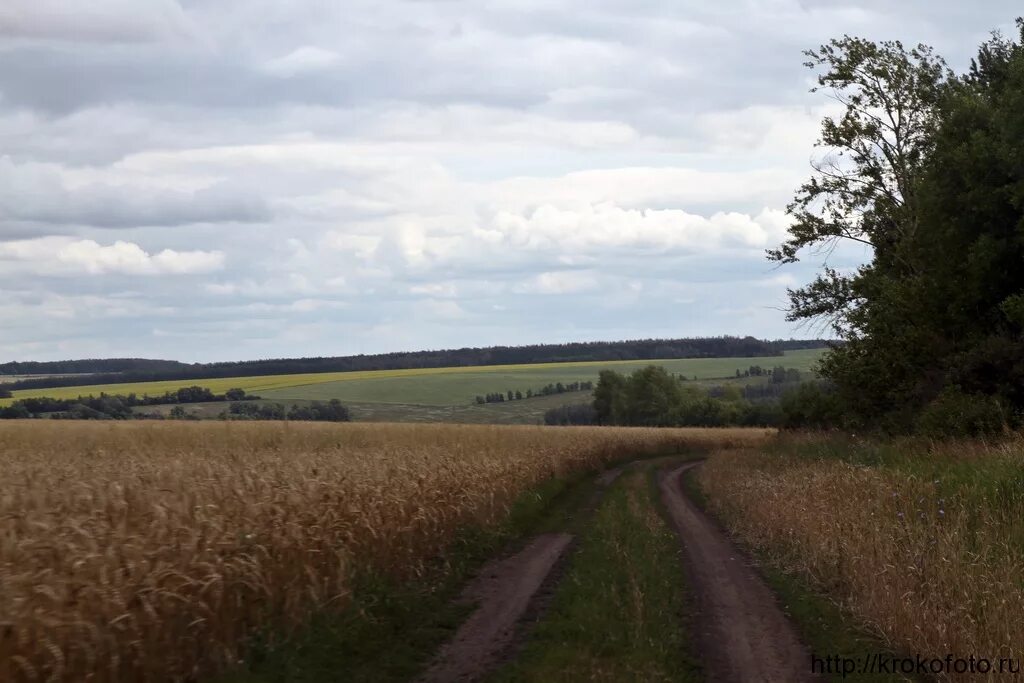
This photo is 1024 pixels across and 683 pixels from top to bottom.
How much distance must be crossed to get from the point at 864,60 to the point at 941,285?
1775 centimetres

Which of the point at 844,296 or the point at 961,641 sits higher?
the point at 844,296

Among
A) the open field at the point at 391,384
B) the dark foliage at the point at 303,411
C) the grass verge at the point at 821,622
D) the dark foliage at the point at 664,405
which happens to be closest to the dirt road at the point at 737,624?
the grass verge at the point at 821,622

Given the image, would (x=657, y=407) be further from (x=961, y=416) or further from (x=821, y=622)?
(x=821, y=622)

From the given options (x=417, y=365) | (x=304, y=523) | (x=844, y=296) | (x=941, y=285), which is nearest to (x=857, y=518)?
(x=304, y=523)

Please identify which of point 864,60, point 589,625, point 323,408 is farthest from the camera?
point 323,408

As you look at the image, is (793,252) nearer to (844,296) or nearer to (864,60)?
(844,296)

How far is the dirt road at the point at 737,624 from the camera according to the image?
30.7 feet

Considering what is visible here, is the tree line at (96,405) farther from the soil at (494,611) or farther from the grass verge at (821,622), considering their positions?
the grass verge at (821,622)

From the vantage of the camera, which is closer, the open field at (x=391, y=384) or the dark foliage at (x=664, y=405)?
the open field at (x=391, y=384)

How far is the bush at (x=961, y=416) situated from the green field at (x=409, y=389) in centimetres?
5876

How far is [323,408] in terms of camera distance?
284 feet

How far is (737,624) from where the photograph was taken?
37.1 ft

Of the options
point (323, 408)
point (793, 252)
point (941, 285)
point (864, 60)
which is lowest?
Answer: point (323, 408)

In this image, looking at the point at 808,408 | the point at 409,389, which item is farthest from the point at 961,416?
the point at 409,389
